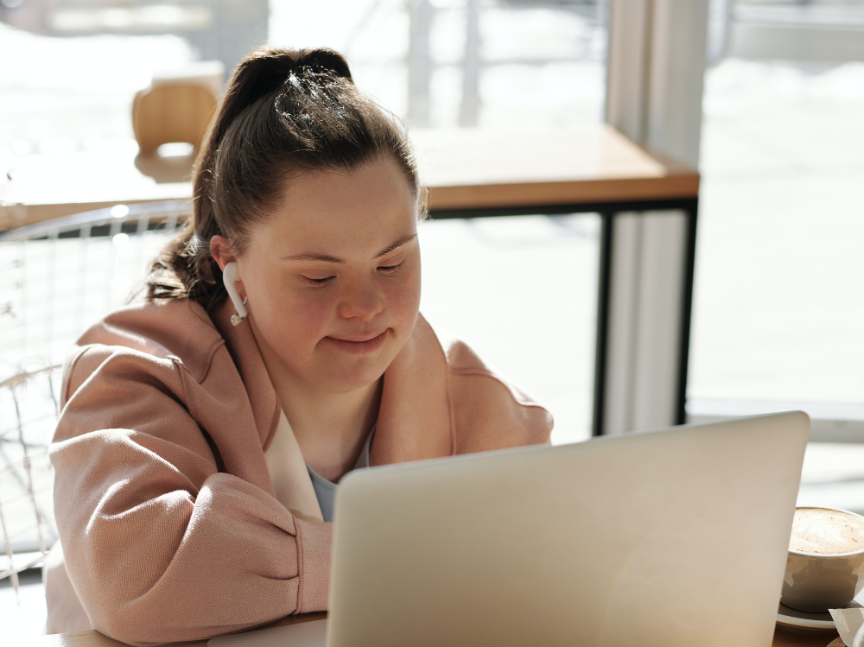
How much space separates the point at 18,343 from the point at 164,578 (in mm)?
828

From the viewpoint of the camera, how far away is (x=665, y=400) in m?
2.33

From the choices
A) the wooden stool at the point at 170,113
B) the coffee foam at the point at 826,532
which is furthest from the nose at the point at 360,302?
the wooden stool at the point at 170,113

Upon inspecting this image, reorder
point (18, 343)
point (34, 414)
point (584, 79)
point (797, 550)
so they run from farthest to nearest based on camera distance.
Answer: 1. point (584, 79)
2. point (34, 414)
3. point (18, 343)
4. point (797, 550)

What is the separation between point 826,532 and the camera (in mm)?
741

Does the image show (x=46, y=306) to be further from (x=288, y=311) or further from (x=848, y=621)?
(x=848, y=621)

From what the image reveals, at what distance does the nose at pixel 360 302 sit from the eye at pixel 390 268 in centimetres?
3

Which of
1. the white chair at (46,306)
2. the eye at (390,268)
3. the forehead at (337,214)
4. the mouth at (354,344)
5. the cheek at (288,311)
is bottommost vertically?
the white chair at (46,306)

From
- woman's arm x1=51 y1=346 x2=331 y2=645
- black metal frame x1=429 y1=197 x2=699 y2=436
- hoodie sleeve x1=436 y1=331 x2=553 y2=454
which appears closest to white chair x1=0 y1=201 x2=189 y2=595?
woman's arm x1=51 y1=346 x2=331 y2=645

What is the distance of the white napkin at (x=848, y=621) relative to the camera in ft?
2.19

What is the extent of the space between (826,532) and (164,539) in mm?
549

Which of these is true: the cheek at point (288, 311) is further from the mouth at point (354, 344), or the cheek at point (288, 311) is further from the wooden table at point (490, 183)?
the wooden table at point (490, 183)

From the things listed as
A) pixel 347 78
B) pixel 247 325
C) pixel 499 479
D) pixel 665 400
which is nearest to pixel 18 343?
pixel 247 325

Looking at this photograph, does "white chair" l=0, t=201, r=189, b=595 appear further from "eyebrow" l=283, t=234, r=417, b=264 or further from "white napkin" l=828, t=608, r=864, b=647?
"white napkin" l=828, t=608, r=864, b=647

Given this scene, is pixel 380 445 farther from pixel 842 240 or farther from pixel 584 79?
pixel 842 240
